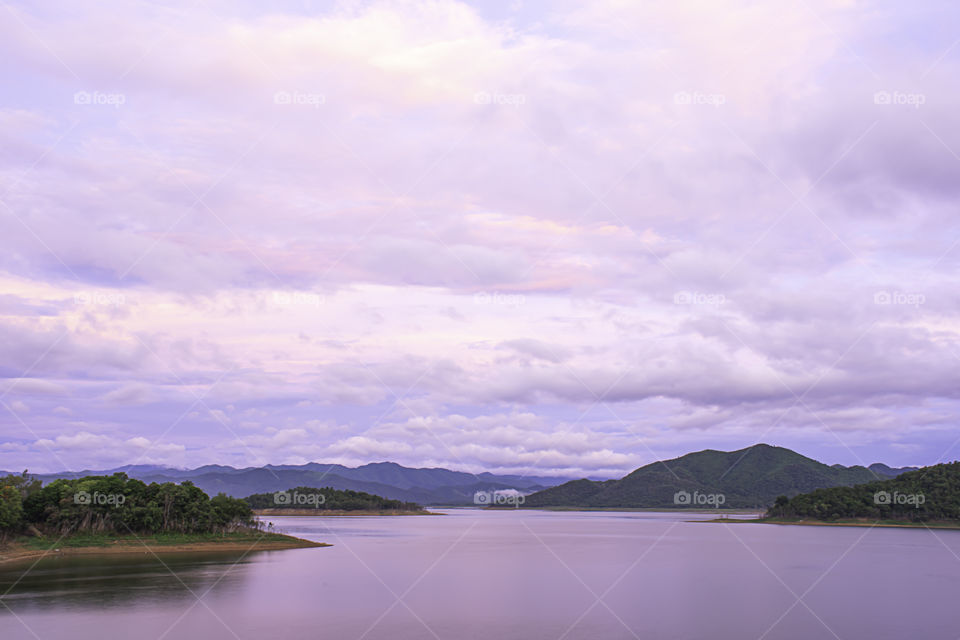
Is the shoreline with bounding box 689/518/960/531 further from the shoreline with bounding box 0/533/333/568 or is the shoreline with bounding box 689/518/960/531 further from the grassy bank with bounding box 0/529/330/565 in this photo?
the grassy bank with bounding box 0/529/330/565

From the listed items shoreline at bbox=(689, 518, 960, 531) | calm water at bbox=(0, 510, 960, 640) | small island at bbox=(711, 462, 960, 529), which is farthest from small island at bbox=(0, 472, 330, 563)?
small island at bbox=(711, 462, 960, 529)

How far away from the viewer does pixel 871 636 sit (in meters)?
44.4

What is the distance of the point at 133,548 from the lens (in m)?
87.6

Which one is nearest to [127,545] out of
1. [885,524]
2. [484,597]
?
[484,597]

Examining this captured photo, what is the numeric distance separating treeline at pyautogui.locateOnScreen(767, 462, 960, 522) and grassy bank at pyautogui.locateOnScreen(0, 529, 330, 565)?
14956 centimetres

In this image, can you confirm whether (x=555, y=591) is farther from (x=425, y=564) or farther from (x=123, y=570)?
(x=123, y=570)

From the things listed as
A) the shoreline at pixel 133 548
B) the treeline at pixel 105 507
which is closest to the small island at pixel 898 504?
the shoreline at pixel 133 548

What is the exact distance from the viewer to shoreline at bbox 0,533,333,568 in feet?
263

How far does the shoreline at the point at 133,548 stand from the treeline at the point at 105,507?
7.41ft

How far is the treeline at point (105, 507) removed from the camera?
87812 millimetres

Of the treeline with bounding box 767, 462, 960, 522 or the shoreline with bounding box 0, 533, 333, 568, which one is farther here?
the treeline with bounding box 767, 462, 960, 522

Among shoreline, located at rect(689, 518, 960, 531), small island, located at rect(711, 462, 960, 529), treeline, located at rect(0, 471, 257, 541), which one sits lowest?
shoreline, located at rect(689, 518, 960, 531)

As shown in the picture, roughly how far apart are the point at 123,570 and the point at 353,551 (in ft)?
129

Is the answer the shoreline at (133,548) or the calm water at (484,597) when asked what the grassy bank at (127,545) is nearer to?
the shoreline at (133,548)
